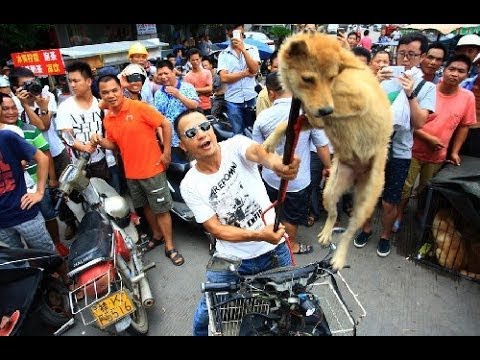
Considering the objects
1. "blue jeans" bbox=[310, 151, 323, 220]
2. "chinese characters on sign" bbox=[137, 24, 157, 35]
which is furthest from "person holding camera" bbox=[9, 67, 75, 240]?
"chinese characters on sign" bbox=[137, 24, 157, 35]

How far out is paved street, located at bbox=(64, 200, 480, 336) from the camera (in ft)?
10.6

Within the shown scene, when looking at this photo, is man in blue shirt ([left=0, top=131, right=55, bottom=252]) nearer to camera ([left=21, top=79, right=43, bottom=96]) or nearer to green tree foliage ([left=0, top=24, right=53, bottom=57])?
camera ([left=21, top=79, right=43, bottom=96])

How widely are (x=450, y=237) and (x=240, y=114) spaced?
12.9 ft

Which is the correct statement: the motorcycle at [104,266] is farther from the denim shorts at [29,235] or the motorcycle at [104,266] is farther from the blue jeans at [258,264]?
the blue jeans at [258,264]

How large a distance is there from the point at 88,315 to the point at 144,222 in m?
1.74

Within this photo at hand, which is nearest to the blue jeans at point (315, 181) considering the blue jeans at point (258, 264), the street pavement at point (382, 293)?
the street pavement at point (382, 293)

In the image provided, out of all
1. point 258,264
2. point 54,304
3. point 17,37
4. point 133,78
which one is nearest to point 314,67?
point 258,264

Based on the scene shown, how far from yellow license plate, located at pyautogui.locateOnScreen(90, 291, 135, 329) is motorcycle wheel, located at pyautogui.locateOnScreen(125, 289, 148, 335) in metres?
0.22

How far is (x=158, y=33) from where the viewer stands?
22297 millimetres

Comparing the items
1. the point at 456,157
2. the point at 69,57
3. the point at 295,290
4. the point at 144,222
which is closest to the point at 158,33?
the point at 69,57

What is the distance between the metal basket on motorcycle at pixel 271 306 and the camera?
1.95 metres

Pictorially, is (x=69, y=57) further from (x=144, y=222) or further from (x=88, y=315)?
(x=88, y=315)

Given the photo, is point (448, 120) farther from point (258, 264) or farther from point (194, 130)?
point (194, 130)

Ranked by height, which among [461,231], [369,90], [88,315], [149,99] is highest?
[369,90]
